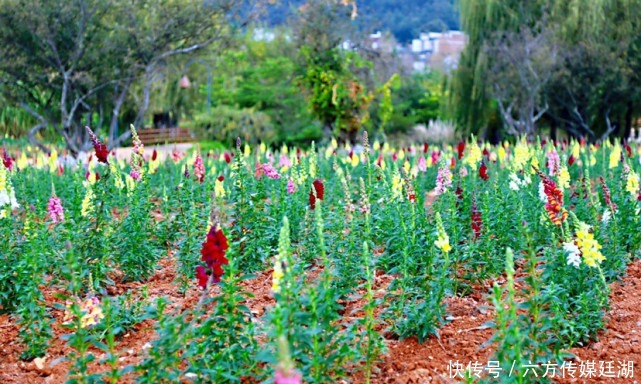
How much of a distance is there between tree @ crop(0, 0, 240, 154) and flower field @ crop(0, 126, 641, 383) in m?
10.1

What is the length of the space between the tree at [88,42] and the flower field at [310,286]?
33.0ft

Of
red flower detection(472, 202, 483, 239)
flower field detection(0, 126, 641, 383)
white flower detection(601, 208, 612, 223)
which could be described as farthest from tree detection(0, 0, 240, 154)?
white flower detection(601, 208, 612, 223)

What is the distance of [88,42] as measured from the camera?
17.2 meters

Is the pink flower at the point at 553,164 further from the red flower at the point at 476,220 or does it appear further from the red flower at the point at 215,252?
the red flower at the point at 215,252

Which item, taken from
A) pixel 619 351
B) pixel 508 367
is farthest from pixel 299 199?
pixel 508 367

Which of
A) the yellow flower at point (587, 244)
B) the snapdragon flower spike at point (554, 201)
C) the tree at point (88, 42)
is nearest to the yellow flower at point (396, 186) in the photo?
the snapdragon flower spike at point (554, 201)

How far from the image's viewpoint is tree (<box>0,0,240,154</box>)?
1602cm

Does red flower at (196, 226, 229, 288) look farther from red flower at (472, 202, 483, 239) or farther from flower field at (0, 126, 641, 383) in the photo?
red flower at (472, 202, 483, 239)

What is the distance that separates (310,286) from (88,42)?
15.1m

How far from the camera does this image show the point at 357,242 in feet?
17.3

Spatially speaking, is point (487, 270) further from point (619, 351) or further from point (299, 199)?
point (299, 199)

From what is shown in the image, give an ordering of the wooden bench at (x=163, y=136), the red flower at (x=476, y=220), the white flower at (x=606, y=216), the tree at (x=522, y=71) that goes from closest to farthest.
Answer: the red flower at (x=476, y=220), the white flower at (x=606, y=216), the tree at (x=522, y=71), the wooden bench at (x=163, y=136)

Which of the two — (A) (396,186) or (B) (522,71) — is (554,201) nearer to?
(A) (396,186)

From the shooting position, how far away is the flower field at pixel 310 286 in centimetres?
335
